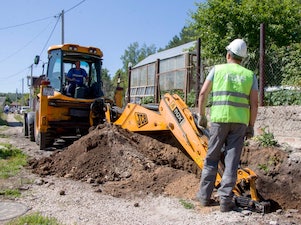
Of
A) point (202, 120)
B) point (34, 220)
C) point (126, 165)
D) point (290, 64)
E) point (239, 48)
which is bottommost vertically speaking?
point (34, 220)

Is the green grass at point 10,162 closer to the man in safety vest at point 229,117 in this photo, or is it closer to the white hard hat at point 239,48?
the man in safety vest at point 229,117

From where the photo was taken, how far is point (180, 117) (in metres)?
5.68

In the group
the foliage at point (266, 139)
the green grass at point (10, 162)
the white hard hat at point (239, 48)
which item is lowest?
the green grass at point (10, 162)

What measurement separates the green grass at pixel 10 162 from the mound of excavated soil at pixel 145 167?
0.40 m

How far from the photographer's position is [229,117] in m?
4.41

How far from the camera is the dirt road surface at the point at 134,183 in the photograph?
4.29 metres

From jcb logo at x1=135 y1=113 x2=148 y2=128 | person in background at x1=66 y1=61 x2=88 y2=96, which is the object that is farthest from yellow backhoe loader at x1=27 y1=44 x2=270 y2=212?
person in background at x1=66 y1=61 x2=88 y2=96

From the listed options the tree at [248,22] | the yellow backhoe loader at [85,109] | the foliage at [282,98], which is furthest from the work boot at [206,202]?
the tree at [248,22]

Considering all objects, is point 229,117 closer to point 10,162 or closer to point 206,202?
point 206,202

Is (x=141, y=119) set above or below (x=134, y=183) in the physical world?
above

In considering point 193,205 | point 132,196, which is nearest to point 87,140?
point 132,196

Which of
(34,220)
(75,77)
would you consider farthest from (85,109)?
(34,220)

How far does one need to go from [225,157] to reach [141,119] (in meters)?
2.47

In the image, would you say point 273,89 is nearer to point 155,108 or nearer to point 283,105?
point 283,105
